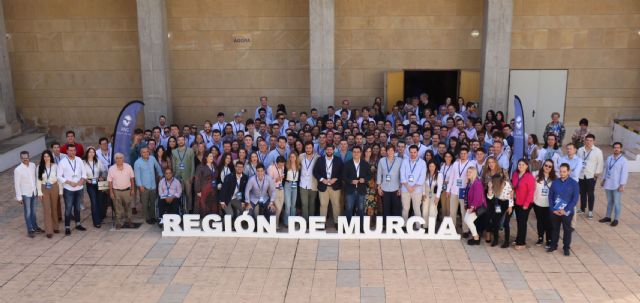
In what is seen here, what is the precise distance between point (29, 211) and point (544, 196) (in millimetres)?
9044

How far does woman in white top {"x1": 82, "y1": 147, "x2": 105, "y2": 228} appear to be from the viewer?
1077cm

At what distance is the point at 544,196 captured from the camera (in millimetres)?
9633

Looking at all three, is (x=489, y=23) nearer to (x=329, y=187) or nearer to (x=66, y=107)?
(x=329, y=187)

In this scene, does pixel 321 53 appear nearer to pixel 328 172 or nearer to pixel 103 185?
pixel 328 172

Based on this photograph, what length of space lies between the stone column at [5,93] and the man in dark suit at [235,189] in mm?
10178

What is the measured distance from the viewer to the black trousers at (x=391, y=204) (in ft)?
34.6

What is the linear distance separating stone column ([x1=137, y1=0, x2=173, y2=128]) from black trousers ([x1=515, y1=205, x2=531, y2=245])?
10.9 metres

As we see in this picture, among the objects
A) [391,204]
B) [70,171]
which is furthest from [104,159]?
[391,204]

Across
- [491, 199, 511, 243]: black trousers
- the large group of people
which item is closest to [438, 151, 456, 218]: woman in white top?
the large group of people

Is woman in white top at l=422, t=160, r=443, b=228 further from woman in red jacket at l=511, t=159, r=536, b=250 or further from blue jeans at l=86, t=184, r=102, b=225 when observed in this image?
blue jeans at l=86, t=184, r=102, b=225

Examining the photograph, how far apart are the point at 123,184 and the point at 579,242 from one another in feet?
27.1

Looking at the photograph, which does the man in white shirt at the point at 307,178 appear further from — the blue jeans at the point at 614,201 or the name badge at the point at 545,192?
the blue jeans at the point at 614,201

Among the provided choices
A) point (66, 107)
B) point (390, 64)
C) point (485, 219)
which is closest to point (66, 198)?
point (485, 219)


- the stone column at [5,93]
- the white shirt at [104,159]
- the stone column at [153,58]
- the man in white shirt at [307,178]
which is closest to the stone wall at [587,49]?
the man in white shirt at [307,178]
